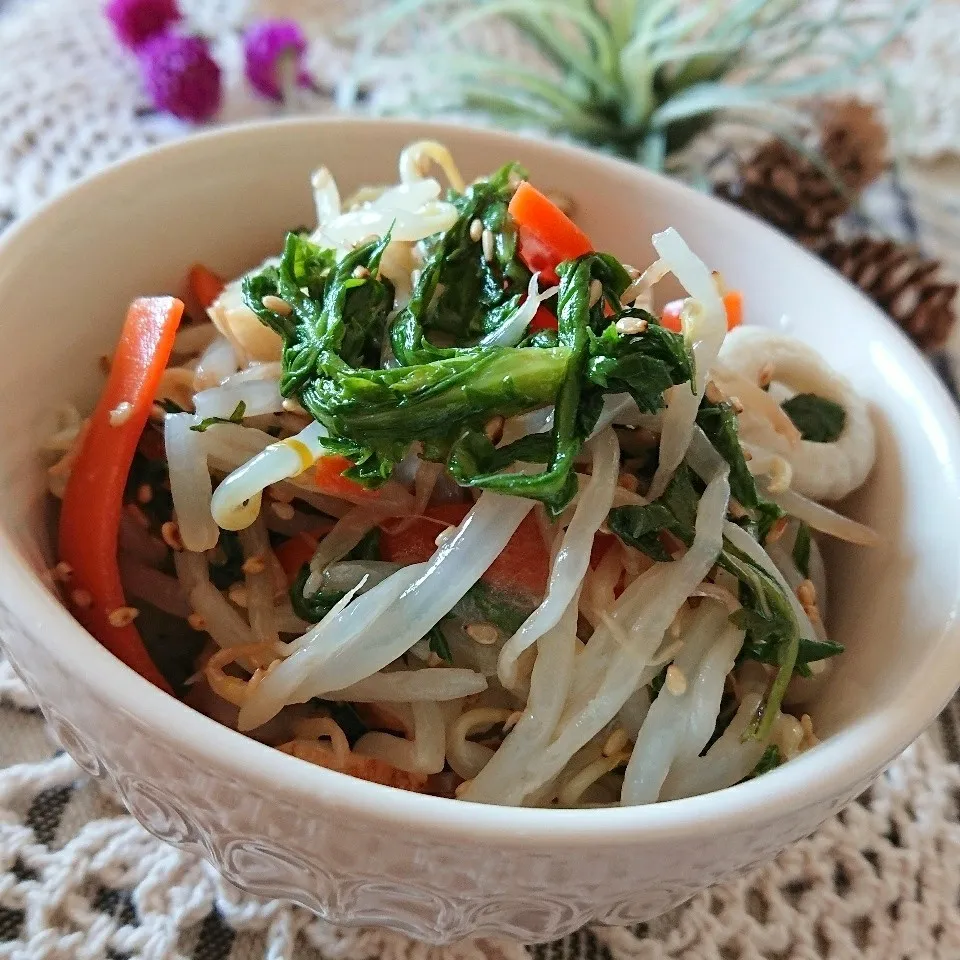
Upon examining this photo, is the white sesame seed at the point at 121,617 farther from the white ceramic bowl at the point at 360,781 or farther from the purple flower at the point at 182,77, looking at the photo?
the purple flower at the point at 182,77

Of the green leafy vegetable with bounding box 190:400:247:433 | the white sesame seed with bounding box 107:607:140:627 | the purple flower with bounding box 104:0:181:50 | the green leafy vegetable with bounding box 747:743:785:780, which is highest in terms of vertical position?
the purple flower with bounding box 104:0:181:50

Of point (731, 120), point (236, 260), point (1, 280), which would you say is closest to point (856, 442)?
point (236, 260)

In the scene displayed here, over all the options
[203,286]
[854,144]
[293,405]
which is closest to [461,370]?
[293,405]

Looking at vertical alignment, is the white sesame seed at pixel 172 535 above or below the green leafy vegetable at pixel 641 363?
below

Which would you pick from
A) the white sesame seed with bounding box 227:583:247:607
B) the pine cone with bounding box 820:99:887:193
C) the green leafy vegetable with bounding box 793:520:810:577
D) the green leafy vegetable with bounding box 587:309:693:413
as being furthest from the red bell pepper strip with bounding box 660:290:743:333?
the pine cone with bounding box 820:99:887:193

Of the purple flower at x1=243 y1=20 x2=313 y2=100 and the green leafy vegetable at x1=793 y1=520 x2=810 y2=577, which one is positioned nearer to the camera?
the green leafy vegetable at x1=793 y1=520 x2=810 y2=577

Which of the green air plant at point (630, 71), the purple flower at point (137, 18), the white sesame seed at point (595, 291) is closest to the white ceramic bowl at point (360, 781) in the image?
the white sesame seed at point (595, 291)

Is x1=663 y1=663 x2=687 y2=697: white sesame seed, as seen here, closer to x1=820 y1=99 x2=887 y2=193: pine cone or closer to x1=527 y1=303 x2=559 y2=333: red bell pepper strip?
x1=527 y1=303 x2=559 y2=333: red bell pepper strip
